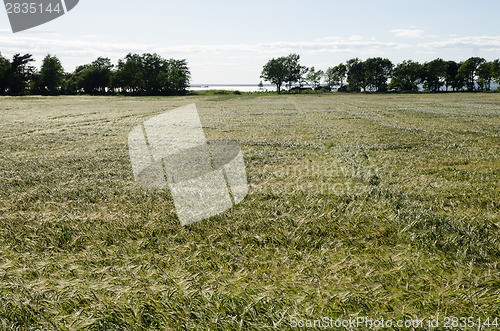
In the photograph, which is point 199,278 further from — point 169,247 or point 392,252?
point 392,252

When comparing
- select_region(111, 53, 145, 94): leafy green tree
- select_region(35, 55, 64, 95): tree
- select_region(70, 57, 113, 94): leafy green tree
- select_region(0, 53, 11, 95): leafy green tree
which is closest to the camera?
select_region(0, 53, 11, 95): leafy green tree

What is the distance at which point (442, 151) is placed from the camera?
1160 centimetres

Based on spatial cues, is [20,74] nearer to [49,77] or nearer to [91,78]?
[49,77]

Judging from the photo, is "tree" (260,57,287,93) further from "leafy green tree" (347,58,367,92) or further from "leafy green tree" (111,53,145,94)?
"leafy green tree" (111,53,145,94)

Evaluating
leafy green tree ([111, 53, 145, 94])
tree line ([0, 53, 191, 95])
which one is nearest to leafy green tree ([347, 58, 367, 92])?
tree line ([0, 53, 191, 95])

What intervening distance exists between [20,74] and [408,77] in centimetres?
14876

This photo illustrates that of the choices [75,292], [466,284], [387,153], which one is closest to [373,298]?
[466,284]

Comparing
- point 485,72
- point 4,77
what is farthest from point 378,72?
point 4,77

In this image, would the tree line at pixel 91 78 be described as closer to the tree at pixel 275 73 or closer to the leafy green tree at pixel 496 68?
the tree at pixel 275 73

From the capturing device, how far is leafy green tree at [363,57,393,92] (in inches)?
5517

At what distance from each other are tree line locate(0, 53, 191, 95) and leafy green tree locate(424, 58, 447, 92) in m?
103

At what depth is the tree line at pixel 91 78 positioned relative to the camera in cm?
9525

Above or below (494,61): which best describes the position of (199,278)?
below

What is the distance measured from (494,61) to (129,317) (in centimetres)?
15968
